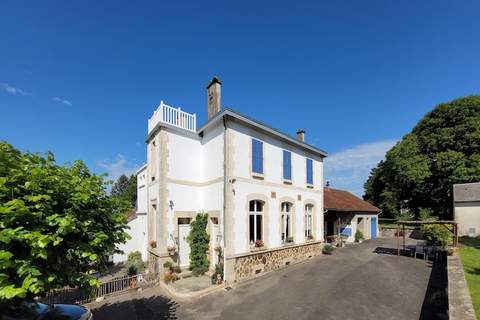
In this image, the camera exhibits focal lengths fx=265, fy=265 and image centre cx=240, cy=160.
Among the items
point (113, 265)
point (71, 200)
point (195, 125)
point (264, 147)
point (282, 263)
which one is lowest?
point (113, 265)

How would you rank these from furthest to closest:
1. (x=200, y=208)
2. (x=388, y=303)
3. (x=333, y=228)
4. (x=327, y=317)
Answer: (x=333, y=228) < (x=200, y=208) < (x=388, y=303) < (x=327, y=317)

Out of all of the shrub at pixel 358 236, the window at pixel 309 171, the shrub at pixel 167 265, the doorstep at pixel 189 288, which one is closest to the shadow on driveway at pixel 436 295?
the doorstep at pixel 189 288

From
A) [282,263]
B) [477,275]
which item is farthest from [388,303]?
[282,263]

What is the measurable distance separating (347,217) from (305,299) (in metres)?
15.2

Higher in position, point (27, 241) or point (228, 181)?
point (228, 181)

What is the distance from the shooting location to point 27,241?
10.5ft

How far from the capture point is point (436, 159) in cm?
2722

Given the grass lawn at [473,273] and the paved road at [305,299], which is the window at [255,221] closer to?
the paved road at [305,299]

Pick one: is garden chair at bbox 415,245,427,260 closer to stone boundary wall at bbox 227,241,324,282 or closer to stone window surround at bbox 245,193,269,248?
stone boundary wall at bbox 227,241,324,282

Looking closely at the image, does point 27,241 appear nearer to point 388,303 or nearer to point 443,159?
point 388,303

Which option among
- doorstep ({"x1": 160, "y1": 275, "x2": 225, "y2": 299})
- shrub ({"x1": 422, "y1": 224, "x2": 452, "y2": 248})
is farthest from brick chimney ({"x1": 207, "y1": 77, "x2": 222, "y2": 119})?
shrub ({"x1": 422, "y1": 224, "x2": 452, "y2": 248})

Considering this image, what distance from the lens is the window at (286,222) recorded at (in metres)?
13.6

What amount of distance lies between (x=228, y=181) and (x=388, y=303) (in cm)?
681

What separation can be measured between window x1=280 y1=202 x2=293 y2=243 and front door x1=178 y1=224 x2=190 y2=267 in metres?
4.72
